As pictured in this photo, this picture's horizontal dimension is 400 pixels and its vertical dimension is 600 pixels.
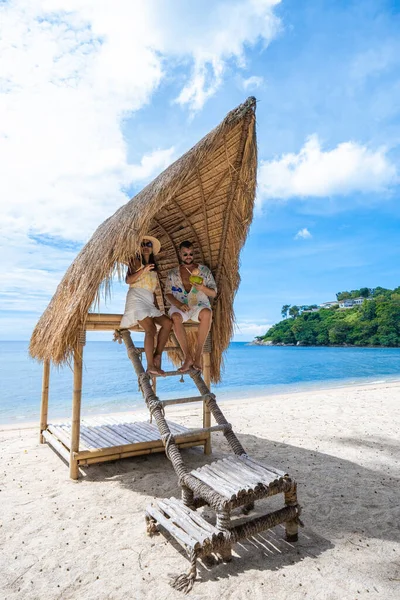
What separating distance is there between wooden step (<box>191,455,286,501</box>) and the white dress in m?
1.76

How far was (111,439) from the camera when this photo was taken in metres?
4.14

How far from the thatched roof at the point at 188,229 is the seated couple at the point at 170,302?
1.07 ft

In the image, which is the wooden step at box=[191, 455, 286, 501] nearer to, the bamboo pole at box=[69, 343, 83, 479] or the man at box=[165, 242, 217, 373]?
the man at box=[165, 242, 217, 373]

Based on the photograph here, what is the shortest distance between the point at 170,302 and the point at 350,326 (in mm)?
51664

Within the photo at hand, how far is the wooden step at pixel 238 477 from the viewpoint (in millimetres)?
2268

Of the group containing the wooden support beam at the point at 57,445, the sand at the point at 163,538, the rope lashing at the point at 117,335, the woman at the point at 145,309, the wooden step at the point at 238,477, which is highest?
the woman at the point at 145,309

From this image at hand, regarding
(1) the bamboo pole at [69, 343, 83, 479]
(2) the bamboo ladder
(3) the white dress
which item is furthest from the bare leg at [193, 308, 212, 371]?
(2) the bamboo ladder

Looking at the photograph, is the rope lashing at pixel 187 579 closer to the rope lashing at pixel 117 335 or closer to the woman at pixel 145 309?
the woman at pixel 145 309

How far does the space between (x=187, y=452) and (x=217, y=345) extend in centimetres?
131

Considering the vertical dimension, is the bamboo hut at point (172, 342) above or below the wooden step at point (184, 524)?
above

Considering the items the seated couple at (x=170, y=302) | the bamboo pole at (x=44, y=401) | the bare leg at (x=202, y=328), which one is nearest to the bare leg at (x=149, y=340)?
the seated couple at (x=170, y=302)

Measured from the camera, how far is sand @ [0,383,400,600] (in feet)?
6.69

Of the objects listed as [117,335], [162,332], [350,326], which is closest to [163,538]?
[162,332]

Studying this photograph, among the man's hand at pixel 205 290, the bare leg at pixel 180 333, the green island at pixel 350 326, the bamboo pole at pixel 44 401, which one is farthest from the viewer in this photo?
the green island at pixel 350 326
